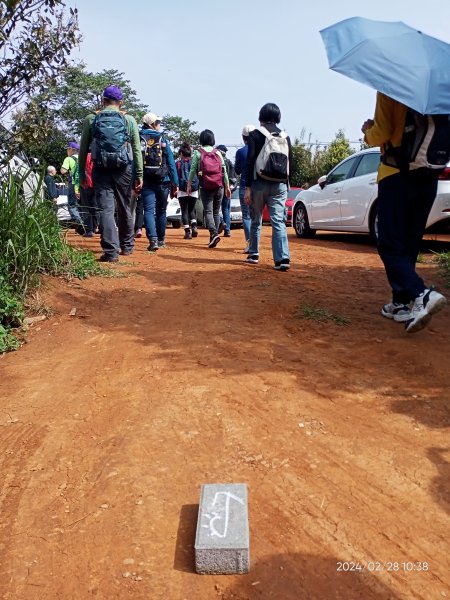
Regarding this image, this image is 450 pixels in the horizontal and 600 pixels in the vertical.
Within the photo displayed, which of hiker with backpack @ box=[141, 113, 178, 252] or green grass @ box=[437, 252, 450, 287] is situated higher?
hiker with backpack @ box=[141, 113, 178, 252]

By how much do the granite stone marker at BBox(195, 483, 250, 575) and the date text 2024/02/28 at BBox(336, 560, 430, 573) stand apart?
1.17 feet

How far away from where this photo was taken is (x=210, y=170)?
892cm

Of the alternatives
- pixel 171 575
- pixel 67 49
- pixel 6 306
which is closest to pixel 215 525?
pixel 171 575

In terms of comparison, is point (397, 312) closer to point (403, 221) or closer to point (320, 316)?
point (320, 316)

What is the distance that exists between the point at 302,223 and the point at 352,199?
2251 mm

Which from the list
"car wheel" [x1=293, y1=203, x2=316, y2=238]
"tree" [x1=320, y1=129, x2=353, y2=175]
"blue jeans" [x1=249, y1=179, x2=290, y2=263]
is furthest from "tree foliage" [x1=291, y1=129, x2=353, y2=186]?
"blue jeans" [x1=249, y1=179, x2=290, y2=263]

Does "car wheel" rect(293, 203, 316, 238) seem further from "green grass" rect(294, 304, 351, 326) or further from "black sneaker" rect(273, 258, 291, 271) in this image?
"green grass" rect(294, 304, 351, 326)

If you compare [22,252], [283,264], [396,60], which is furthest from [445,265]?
[22,252]

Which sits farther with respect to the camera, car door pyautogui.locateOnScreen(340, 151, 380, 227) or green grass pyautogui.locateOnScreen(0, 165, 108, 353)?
car door pyautogui.locateOnScreen(340, 151, 380, 227)

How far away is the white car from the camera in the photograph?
804cm

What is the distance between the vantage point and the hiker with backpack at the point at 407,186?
3961 mm

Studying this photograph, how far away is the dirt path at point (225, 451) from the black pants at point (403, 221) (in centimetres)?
42

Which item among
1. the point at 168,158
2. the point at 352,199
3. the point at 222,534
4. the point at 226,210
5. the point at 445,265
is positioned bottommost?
the point at 222,534

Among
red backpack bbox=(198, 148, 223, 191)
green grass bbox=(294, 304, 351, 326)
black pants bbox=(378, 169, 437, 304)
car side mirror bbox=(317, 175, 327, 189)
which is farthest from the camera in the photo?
car side mirror bbox=(317, 175, 327, 189)
